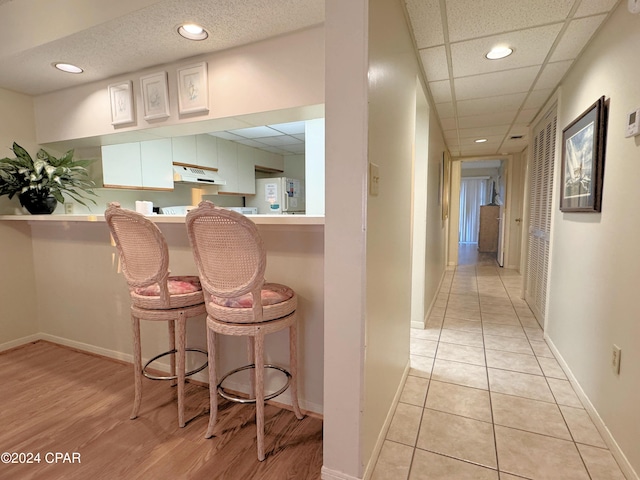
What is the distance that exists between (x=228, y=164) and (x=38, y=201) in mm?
2317

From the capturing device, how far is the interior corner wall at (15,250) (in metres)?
2.67

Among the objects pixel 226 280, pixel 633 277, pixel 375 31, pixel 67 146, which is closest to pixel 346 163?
pixel 375 31

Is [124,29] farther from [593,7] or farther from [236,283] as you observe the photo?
[593,7]

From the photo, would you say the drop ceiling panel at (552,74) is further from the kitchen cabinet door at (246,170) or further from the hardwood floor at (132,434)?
the kitchen cabinet door at (246,170)

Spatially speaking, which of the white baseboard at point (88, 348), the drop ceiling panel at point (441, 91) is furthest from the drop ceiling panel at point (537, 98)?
the white baseboard at point (88, 348)

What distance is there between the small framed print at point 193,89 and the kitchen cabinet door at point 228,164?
90.1 inches

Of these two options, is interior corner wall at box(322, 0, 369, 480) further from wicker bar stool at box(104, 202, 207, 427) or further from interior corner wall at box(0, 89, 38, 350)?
interior corner wall at box(0, 89, 38, 350)

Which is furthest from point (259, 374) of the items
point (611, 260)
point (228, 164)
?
point (228, 164)

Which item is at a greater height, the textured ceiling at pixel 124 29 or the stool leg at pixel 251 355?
the textured ceiling at pixel 124 29

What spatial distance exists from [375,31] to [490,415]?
6.73 feet

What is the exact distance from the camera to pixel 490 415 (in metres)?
1.83

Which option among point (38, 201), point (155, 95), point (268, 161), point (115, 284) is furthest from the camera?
point (268, 161)

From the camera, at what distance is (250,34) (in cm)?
187

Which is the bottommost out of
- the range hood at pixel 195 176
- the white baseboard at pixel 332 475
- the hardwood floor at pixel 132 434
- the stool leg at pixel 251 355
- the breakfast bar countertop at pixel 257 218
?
the hardwood floor at pixel 132 434
